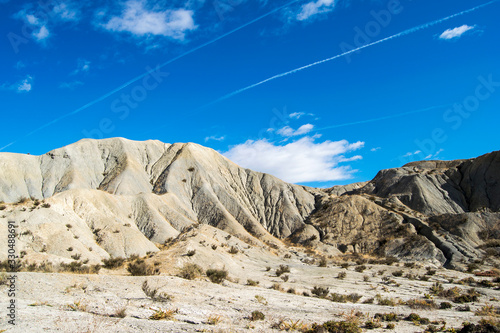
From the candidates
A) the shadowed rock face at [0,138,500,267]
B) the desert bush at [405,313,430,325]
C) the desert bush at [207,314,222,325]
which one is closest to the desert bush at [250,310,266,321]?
the desert bush at [207,314,222,325]

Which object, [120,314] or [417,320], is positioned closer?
[120,314]

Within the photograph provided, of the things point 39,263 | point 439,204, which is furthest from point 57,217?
point 439,204

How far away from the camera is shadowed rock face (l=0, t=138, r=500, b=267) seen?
33906 mm

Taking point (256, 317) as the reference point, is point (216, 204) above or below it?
above

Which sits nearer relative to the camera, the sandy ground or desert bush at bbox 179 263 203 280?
the sandy ground

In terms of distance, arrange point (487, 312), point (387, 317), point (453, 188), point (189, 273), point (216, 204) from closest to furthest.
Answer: point (387, 317), point (487, 312), point (189, 273), point (216, 204), point (453, 188)

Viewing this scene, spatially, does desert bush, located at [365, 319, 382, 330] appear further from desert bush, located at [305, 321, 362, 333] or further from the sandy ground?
desert bush, located at [305, 321, 362, 333]

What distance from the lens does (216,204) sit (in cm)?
5922

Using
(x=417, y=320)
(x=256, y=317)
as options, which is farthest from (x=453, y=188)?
(x=256, y=317)

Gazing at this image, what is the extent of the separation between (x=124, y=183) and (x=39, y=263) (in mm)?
39103

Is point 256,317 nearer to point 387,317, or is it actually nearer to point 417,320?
point 387,317

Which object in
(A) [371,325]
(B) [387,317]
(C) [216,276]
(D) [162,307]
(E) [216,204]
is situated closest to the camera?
(A) [371,325]

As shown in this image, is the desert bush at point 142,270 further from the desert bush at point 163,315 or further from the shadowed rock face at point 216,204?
the shadowed rock face at point 216,204

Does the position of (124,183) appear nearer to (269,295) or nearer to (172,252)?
(172,252)
